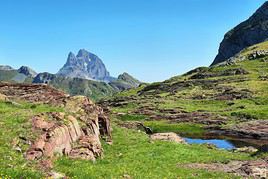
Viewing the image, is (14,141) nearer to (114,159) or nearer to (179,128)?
(114,159)

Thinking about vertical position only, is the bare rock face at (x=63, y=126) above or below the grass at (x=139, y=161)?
above

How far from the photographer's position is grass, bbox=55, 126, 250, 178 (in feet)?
86.6

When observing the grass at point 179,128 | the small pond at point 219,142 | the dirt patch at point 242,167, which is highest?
the grass at point 179,128

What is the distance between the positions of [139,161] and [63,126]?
7.81 meters

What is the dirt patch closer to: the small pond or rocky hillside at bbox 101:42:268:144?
the small pond

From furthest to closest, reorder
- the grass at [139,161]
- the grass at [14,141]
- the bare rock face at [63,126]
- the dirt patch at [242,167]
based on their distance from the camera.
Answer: the dirt patch at [242,167] < the bare rock face at [63,126] < the grass at [139,161] < the grass at [14,141]

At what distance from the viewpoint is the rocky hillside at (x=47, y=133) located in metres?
25.1

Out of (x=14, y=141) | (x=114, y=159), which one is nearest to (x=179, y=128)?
(x=114, y=159)

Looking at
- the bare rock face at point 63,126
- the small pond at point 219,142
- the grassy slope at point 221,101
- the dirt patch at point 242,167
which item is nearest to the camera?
the bare rock face at point 63,126

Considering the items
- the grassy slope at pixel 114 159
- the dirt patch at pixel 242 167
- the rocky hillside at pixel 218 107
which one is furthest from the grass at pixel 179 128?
the dirt patch at pixel 242 167

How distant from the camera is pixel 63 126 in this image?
34875 mm

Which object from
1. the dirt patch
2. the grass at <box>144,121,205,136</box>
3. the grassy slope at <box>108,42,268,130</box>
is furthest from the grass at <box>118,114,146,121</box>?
the dirt patch

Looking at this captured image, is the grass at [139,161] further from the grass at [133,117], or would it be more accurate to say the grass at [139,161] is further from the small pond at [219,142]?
the grass at [133,117]

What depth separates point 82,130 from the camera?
1607 inches
